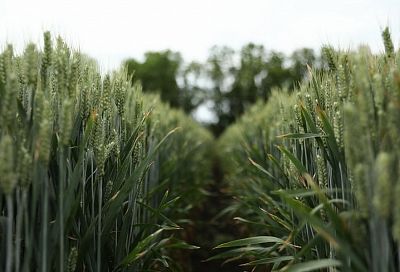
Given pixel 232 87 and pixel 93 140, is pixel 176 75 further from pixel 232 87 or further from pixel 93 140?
pixel 93 140

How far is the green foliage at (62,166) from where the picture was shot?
55.3 inches

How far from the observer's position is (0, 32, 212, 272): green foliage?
1.41 metres

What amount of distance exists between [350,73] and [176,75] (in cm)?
4362

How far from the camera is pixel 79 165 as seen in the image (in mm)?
1628

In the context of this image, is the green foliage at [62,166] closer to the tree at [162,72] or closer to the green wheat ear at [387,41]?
the green wheat ear at [387,41]

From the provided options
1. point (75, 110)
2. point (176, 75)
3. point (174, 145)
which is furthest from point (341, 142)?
point (176, 75)

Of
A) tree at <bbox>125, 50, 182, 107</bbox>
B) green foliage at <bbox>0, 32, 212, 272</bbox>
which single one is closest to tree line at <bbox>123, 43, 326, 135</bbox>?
tree at <bbox>125, 50, 182, 107</bbox>

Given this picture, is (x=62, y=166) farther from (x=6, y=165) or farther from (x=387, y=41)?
(x=387, y=41)

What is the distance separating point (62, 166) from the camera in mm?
1481

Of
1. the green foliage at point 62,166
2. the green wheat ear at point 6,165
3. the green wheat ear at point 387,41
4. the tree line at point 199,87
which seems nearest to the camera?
the green wheat ear at point 6,165

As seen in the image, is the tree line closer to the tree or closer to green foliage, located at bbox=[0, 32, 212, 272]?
the tree

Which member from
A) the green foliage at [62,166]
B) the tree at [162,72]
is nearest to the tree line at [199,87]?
the tree at [162,72]

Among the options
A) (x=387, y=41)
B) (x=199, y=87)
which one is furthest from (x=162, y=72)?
(x=387, y=41)

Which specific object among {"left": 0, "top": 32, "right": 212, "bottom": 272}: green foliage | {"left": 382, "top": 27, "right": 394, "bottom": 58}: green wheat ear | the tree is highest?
the tree
